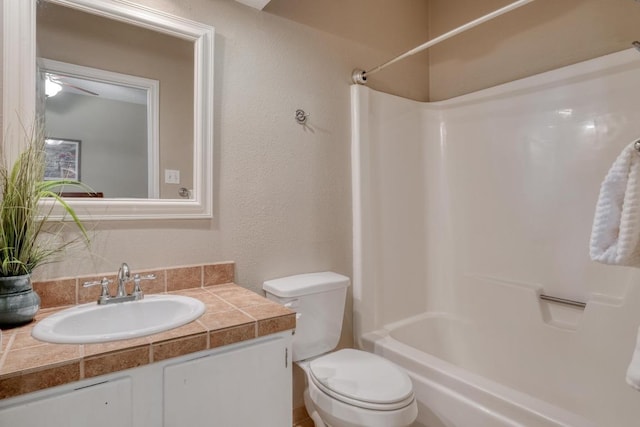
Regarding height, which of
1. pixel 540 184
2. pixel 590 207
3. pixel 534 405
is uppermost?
pixel 540 184

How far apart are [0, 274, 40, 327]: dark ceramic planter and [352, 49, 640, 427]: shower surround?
4.88 feet

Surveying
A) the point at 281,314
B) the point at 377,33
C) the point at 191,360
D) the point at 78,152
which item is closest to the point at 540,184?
the point at 377,33

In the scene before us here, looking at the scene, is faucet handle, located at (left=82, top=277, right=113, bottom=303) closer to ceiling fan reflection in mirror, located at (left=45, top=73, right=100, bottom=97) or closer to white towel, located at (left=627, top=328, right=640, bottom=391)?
ceiling fan reflection in mirror, located at (left=45, top=73, right=100, bottom=97)

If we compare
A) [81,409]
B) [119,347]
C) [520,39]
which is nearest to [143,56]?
[119,347]

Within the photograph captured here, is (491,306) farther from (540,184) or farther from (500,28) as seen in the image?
(500,28)

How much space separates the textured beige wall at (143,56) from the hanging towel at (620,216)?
1435mm

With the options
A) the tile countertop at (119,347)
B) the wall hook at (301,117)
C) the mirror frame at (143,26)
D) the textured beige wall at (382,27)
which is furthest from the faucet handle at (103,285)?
the textured beige wall at (382,27)

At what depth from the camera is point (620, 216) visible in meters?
0.91

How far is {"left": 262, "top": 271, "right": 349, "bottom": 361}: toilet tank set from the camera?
1.61 metres

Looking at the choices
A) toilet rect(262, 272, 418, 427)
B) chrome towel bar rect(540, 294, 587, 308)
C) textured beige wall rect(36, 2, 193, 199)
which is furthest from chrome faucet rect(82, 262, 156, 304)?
chrome towel bar rect(540, 294, 587, 308)

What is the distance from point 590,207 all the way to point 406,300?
3.69 ft

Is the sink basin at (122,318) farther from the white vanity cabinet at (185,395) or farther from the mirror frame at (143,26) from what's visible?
the mirror frame at (143,26)

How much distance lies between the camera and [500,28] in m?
2.21

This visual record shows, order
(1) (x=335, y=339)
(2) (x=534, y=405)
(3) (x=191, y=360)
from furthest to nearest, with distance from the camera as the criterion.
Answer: (1) (x=335, y=339) < (2) (x=534, y=405) < (3) (x=191, y=360)
